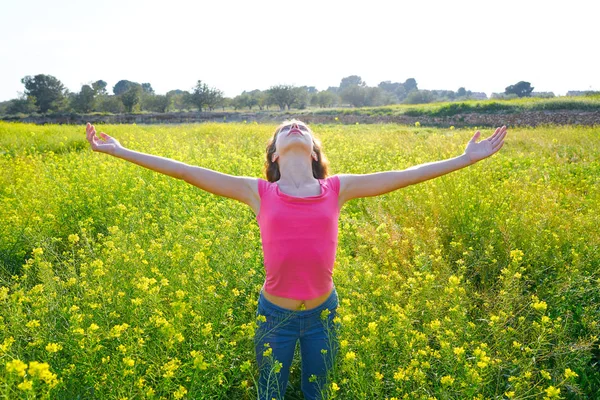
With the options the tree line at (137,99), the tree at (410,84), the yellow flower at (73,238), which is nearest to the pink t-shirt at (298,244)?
the yellow flower at (73,238)

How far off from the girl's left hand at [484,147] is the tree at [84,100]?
5000 cm

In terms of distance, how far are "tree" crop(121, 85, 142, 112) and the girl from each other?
1944 inches

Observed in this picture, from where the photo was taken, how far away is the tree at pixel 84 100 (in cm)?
4610

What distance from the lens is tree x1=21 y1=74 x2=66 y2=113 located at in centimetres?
4753

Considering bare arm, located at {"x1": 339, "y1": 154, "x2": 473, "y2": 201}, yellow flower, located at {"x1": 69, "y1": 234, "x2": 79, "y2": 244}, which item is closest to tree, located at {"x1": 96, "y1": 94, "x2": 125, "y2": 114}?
yellow flower, located at {"x1": 69, "y1": 234, "x2": 79, "y2": 244}

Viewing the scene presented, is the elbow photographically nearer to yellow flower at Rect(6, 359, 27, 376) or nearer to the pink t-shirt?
the pink t-shirt

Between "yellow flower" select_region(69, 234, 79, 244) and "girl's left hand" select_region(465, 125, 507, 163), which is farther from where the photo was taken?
"yellow flower" select_region(69, 234, 79, 244)

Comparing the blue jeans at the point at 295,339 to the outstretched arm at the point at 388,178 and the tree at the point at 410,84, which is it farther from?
the tree at the point at 410,84

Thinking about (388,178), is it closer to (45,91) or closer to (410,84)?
(45,91)

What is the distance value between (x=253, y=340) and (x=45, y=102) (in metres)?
54.0

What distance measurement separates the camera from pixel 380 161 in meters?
6.98

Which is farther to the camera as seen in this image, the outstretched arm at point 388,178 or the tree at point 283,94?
the tree at point 283,94

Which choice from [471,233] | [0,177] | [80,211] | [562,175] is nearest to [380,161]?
[562,175]

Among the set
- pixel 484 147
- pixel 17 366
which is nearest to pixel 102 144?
pixel 17 366
